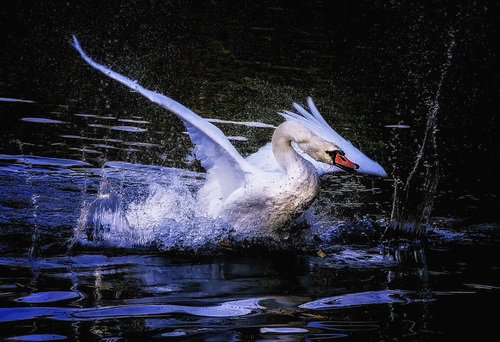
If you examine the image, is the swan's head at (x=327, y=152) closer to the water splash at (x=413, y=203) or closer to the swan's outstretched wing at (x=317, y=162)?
the swan's outstretched wing at (x=317, y=162)

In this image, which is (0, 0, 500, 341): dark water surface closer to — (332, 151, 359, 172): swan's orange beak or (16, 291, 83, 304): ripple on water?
(16, 291, 83, 304): ripple on water

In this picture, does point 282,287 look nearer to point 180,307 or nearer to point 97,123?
point 180,307

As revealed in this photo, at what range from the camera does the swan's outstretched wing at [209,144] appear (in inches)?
316

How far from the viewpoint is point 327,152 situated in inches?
316

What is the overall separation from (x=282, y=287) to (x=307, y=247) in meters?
1.31

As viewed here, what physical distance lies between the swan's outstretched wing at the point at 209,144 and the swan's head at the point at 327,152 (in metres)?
0.53

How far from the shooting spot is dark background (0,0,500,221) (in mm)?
12633

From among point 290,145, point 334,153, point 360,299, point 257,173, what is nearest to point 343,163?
point 334,153

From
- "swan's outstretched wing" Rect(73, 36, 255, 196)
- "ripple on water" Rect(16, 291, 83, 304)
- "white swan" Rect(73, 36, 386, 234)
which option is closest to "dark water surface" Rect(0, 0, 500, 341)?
"ripple on water" Rect(16, 291, 83, 304)

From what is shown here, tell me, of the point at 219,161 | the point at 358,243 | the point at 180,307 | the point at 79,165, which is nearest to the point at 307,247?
the point at 358,243

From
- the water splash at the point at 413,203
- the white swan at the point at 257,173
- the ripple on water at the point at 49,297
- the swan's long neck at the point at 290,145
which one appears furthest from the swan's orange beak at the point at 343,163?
the ripple on water at the point at 49,297

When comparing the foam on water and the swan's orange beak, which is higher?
the swan's orange beak

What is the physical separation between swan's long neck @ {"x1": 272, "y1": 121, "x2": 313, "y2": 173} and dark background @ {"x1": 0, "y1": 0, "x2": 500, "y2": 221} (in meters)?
2.21

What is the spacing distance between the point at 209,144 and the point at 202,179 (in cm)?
227
